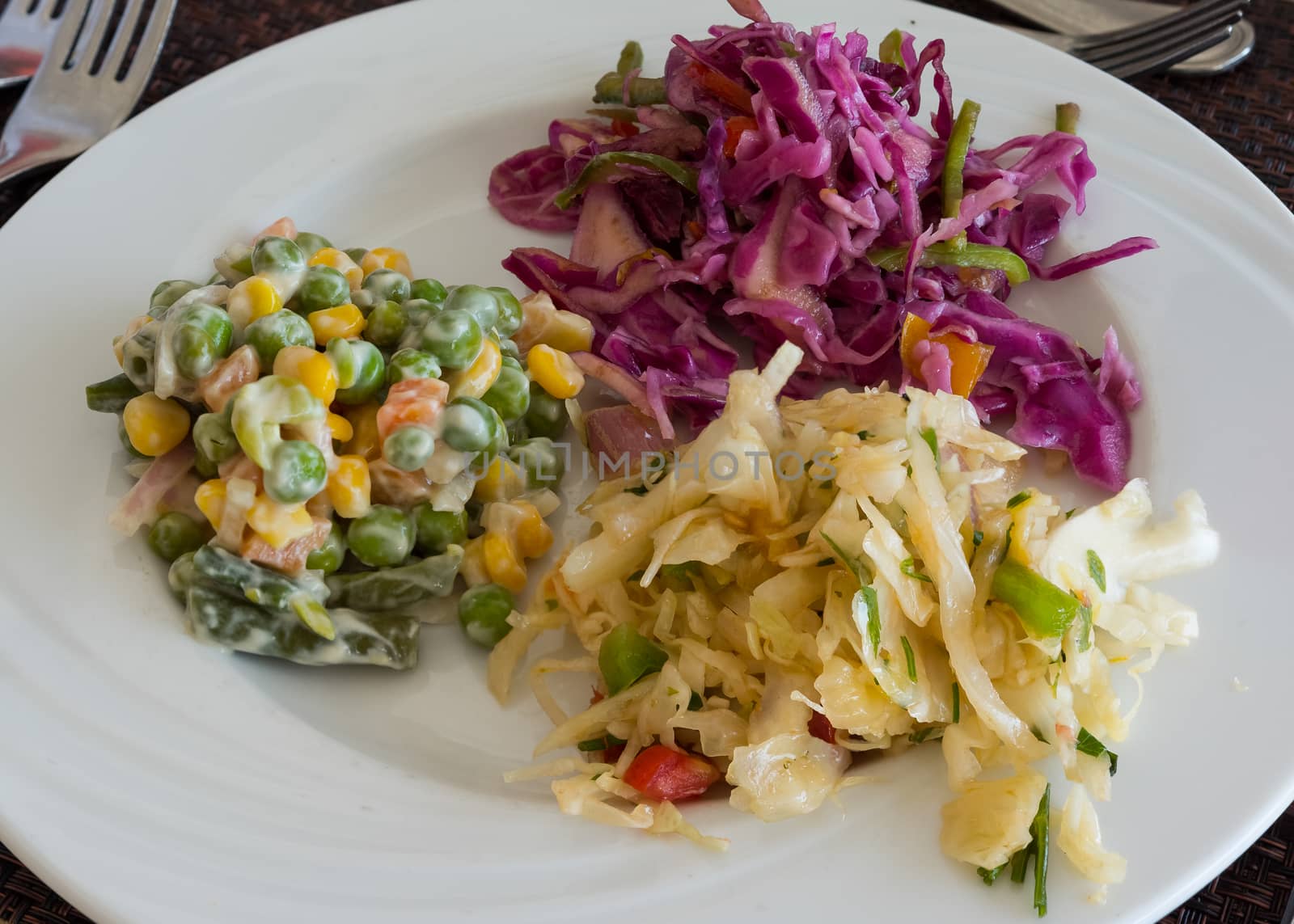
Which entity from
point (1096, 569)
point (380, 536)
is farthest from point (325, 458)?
point (1096, 569)

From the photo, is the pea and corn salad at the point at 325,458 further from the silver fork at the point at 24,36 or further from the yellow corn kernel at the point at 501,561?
the silver fork at the point at 24,36

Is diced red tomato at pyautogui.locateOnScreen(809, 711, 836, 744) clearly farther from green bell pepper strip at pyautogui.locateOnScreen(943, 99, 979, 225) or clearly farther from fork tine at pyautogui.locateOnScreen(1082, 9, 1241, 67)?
fork tine at pyautogui.locateOnScreen(1082, 9, 1241, 67)

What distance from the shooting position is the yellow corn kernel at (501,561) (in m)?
2.16

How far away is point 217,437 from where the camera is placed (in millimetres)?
2004

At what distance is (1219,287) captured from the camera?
7.83 ft

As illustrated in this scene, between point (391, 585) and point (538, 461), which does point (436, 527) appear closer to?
point (391, 585)

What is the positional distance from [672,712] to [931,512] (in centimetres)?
56

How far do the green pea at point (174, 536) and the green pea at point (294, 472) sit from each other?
10.9 inches

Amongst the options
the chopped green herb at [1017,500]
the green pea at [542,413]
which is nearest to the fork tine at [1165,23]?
the chopped green herb at [1017,500]

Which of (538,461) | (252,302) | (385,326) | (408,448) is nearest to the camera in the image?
(408,448)

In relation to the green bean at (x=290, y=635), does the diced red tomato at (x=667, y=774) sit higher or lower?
higher

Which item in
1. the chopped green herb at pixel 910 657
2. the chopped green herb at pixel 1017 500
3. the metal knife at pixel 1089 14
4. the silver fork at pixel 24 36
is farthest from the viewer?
the metal knife at pixel 1089 14

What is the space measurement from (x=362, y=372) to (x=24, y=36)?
197 cm

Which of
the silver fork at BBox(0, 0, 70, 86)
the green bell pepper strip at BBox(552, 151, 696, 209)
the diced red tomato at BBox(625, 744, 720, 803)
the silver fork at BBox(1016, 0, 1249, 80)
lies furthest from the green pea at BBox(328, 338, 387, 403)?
the silver fork at BBox(1016, 0, 1249, 80)
